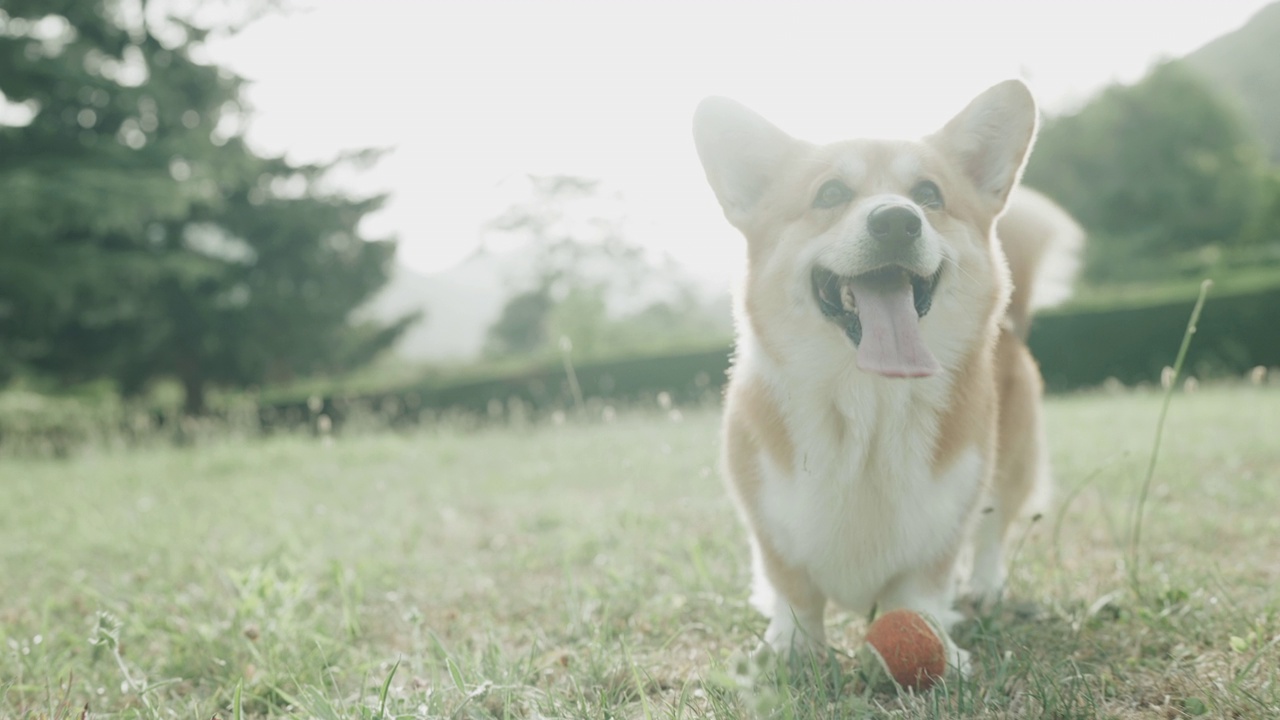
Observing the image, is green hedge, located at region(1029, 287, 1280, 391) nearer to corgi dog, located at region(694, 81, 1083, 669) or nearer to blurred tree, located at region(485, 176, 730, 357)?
corgi dog, located at region(694, 81, 1083, 669)

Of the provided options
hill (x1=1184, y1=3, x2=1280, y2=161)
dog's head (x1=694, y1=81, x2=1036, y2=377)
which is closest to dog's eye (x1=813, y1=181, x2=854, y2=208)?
dog's head (x1=694, y1=81, x2=1036, y2=377)

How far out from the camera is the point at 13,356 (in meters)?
15.4

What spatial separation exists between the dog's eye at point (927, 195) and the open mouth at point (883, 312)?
209mm

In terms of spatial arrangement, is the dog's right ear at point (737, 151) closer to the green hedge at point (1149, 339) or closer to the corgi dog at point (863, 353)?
the corgi dog at point (863, 353)

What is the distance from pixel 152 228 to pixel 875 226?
1655 cm

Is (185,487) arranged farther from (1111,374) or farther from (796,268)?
(1111,374)

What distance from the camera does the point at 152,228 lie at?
51.0 feet

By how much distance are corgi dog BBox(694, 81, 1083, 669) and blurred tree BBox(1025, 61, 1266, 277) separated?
3651 cm

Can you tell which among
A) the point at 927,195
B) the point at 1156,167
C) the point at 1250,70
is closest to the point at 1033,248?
the point at 927,195

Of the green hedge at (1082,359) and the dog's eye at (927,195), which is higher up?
the dog's eye at (927,195)

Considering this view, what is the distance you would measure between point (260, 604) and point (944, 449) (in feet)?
6.25

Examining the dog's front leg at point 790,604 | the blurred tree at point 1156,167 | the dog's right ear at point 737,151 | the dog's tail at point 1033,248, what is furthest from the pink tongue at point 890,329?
the blurred tree at point 1156,167

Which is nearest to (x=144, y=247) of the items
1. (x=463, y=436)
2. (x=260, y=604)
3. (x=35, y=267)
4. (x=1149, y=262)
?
(x=35, y=267)

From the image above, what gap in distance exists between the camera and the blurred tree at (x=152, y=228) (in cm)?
1230
